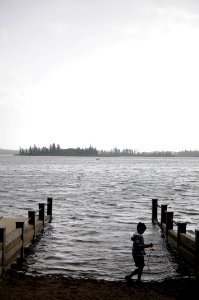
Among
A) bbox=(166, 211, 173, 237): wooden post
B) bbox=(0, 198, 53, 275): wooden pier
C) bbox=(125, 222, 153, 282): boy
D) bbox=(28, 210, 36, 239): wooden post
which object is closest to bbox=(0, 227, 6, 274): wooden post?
bbox=(0, 198, 53, 275): wooden pier

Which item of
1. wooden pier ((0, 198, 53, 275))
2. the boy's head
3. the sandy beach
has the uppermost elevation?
the boy's head

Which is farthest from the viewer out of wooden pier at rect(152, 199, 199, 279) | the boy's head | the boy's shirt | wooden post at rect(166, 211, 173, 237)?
wooden post at rect(166, 211, 173, 237)

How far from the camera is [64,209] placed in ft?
123

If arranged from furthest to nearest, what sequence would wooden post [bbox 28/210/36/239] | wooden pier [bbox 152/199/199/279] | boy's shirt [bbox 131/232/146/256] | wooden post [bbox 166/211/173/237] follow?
wooden post [bbox 166/211/173/237] → wooden post [bbox 28/210/36/239] → wooden pier [bbox 152/199/199/279] → boy's shirt [bbox 131/232/146/256]

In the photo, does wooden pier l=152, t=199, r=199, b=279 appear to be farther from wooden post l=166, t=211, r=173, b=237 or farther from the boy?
the boy

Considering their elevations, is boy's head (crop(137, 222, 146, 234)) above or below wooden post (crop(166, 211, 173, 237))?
above

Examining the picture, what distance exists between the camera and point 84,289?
12391 millimetres

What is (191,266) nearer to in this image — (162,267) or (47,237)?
(162,267)

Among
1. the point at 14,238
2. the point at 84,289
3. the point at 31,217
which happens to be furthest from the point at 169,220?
the point at 84,289

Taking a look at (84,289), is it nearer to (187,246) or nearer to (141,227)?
(141,227)

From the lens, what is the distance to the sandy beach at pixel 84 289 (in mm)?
11500

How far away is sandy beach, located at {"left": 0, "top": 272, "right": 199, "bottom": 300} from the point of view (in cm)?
1150

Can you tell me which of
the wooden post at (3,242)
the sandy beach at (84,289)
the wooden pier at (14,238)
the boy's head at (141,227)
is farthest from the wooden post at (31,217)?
the boy's head at (141,227)

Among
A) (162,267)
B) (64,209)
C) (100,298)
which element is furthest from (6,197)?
(100,298)
